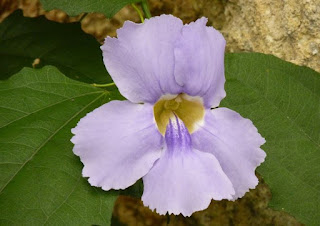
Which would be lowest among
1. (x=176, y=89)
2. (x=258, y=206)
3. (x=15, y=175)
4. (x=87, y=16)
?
(x=258, y=206)

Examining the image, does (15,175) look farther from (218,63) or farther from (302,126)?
(302,126)

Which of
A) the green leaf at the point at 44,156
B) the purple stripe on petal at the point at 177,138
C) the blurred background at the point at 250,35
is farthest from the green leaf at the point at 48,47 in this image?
the purple stripe on petal at the point at 177,138

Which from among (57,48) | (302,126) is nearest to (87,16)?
(57,48)

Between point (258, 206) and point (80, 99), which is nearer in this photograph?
point (80, 99)

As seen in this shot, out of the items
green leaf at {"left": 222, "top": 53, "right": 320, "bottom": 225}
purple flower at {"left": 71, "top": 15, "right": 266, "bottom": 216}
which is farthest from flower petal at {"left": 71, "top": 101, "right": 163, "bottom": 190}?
green leaf at {"left": 222, "top": 53, "right": 320, "bottom": 225}

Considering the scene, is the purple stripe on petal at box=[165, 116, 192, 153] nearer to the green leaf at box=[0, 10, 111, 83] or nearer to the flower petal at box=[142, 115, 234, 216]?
the flower petal at box=[142, 115, 234, 216]

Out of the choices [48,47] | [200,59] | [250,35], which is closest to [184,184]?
[200,59]

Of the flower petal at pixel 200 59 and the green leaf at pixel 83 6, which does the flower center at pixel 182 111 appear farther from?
the green leaf at pixel 83 6

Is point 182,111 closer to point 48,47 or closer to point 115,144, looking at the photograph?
point 115,144
